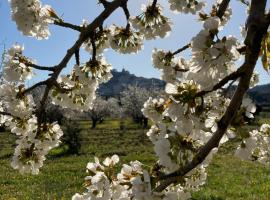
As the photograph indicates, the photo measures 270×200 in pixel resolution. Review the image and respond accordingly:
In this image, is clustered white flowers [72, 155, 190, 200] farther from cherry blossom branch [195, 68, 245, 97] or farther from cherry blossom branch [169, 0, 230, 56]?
cherry blossom branch [169, 0, 230, 56]

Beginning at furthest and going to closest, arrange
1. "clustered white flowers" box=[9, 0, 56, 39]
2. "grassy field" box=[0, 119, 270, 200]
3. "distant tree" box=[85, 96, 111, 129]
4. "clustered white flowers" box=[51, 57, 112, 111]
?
"distant tree" box=[85, 96, 111, 129], "grassy field" box=[0, 119, 270, 200], "clustered white flowers" box=[51, 57, 112, 111], "clustered white flowers" box=[9, 0, 56, 39]

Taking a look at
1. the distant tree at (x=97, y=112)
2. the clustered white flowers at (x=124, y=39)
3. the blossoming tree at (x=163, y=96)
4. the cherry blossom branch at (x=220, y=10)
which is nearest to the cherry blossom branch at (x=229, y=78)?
the blossoming tree at (x=163, y=96)

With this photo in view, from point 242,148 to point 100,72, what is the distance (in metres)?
2.06

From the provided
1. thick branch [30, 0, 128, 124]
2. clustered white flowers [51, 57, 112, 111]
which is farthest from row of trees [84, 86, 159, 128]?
thick branch [30, 0, 128, 124]

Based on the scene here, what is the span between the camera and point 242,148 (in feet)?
10.2

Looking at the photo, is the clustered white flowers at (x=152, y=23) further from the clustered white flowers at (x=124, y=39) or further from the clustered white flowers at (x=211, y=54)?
the clustered white flowers at (x=211, y=54)

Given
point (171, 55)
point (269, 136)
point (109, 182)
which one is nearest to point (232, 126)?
point (109, 182)

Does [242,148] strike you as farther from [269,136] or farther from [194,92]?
[269,136]

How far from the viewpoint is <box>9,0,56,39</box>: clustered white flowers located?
411cm

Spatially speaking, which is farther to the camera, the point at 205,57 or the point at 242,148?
the point at 242,148

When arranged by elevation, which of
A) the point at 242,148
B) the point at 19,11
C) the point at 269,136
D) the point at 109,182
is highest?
the point at 19,11

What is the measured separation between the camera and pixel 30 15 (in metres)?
4.17

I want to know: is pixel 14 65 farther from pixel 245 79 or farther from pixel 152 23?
pixel 245 79

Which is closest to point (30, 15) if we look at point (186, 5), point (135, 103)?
point (186, 5)
